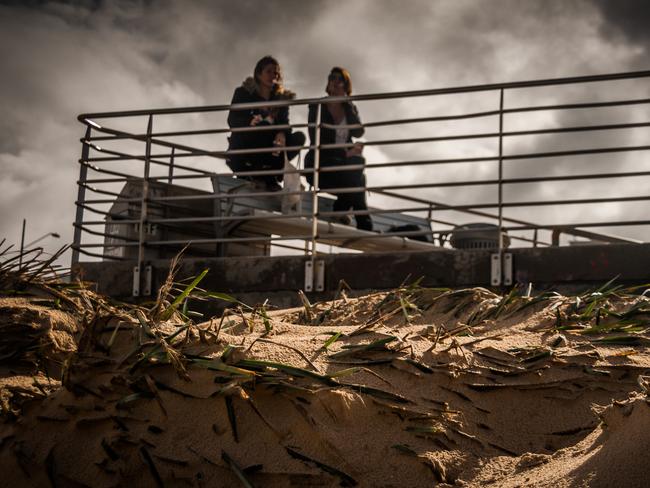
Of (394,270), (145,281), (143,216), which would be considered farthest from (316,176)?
(145,281)

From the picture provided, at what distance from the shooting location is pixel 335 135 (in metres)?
8.10

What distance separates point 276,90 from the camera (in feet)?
26.5

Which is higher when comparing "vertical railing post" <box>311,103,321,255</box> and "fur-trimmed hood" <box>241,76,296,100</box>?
"fur-trimmed hood" <box>241,76,296,100</box>

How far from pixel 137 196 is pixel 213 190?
71 centimetres

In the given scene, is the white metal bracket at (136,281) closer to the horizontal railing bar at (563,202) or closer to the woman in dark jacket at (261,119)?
the woman in dark jacket at (261,119)

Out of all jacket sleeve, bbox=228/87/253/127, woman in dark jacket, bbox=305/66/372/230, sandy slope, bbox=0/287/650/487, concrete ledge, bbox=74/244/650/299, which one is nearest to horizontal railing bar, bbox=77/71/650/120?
jacket sleeve, bbox=228/87/253/127

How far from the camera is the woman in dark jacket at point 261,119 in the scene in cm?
801

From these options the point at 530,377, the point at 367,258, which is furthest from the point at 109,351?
the point at 367,258

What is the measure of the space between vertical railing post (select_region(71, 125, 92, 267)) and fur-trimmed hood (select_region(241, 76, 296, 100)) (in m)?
1.50

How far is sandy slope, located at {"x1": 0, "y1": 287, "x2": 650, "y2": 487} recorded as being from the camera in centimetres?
247

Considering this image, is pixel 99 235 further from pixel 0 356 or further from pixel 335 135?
pixel 0 356

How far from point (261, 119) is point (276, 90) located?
31 cm

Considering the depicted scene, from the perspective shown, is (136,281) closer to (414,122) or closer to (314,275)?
(314,275)

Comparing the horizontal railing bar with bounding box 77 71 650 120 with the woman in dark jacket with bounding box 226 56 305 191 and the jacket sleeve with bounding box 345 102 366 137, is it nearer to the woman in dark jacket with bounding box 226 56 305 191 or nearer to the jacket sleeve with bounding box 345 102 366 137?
the woman in dark jacket with bounding box 226 56 305 191
